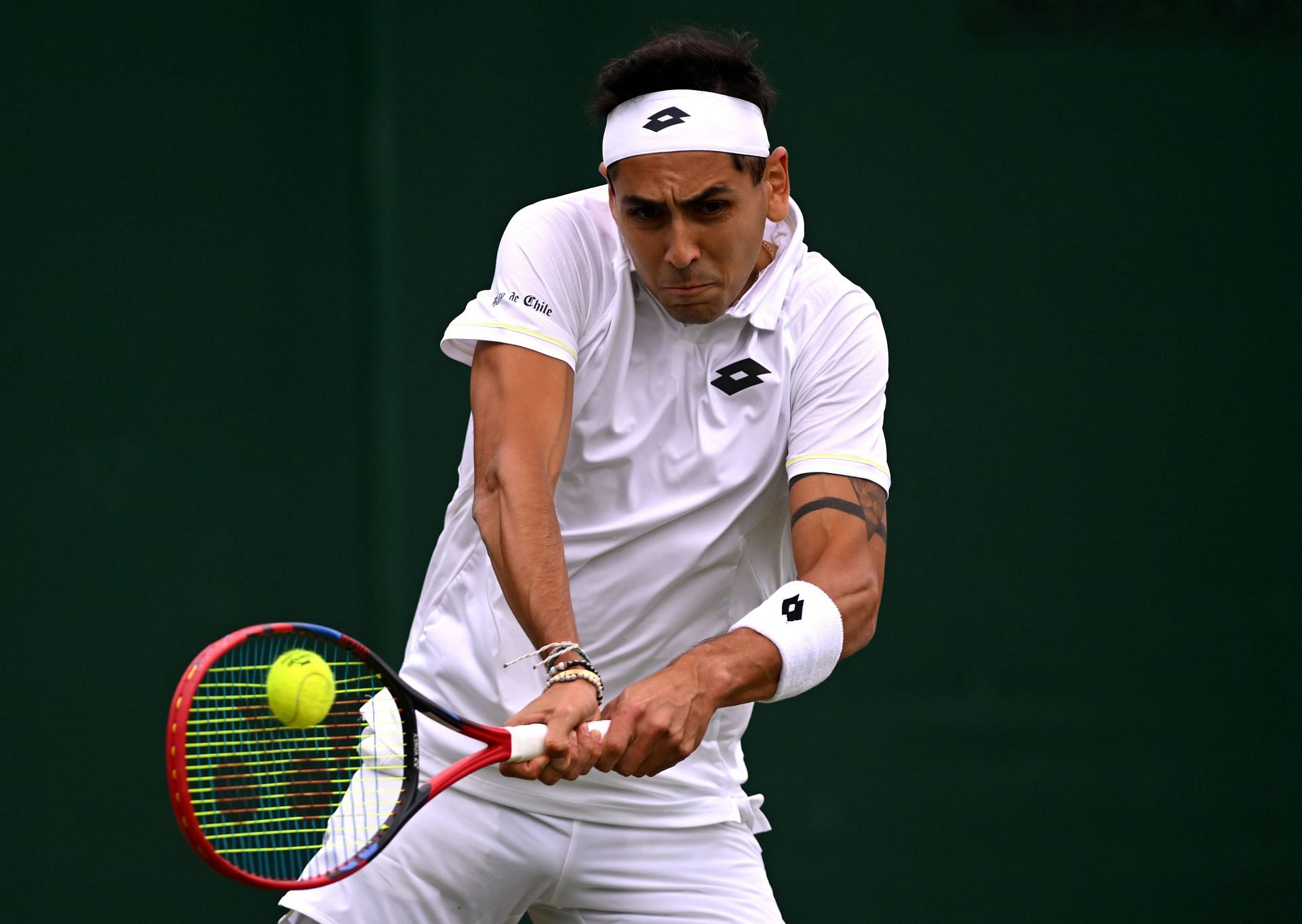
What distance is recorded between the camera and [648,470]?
7.73 feet

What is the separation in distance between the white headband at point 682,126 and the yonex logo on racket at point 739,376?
0.29m

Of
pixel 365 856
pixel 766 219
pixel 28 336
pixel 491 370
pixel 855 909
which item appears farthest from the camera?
pixel 855 909

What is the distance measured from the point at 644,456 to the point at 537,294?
0.91 ft

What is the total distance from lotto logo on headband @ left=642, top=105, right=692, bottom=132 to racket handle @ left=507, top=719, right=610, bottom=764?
845 mm

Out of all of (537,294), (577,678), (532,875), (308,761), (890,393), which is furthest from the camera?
(890,393)

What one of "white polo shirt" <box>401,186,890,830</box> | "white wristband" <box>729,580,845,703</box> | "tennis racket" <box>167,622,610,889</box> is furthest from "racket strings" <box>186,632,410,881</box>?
"white wristband" <box>729,580,845,703</box>

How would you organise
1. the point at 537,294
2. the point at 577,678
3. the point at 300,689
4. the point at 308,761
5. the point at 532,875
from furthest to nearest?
the point at 532,875, the point at 537,294, the point at 308,761, the point at 577,678, the point at 300,689

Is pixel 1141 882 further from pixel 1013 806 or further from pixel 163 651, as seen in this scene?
pixel 163 651

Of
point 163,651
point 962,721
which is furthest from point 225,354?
point 962,721

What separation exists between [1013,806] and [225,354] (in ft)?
6.58

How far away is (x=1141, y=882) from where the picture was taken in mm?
3787

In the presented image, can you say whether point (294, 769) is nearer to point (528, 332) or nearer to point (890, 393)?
point (528, 332)

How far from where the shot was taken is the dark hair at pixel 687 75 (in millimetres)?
2355

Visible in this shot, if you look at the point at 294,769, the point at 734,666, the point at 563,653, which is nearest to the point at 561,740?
the point at 563,653
